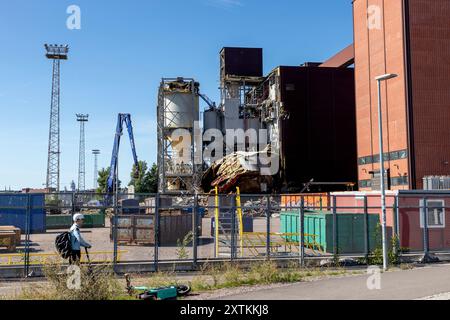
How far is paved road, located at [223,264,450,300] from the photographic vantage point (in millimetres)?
11203

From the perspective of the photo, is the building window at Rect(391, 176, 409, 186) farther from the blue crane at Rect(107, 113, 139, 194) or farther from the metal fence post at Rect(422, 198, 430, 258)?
the blue crane at Rect(107, 113, 139, 194)

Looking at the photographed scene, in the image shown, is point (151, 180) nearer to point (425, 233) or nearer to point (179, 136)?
point (179, 136)

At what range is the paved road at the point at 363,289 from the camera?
36.8ft

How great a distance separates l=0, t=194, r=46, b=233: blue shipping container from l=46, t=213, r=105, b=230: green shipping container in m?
7.23

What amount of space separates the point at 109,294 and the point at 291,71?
55.6 metres

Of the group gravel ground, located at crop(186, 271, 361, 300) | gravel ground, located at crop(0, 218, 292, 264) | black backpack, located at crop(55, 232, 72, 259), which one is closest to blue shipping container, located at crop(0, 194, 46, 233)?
gravel ground, located at crop(0, 218, 292, 264)

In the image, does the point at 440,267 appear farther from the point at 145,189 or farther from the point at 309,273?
the point at 145,189

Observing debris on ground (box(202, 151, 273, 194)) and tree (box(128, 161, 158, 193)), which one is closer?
debris on ground (box(202, 151, 273, 194))

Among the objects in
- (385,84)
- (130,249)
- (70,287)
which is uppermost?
(385,84)

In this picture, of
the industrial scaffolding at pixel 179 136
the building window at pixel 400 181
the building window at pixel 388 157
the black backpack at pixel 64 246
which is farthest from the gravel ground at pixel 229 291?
the industrial scaffolding at pixel 179 136

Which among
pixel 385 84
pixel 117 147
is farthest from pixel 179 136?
pixel 385 84

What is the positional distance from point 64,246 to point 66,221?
2646 cm

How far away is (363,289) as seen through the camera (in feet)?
39.9

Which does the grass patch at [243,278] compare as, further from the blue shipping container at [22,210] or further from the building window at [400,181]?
the building window at [400,181]
